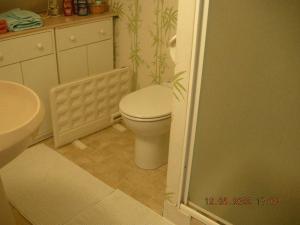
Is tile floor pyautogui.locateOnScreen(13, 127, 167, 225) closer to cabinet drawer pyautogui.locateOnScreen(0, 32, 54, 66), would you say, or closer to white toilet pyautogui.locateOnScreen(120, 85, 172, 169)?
white toilet pyautogui.locateOnScreen(120, 85, 172, 169)

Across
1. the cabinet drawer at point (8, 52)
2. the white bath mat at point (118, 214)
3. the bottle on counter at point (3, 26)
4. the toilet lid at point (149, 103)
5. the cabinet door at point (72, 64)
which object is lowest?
the white bath mat at point (118, 214)

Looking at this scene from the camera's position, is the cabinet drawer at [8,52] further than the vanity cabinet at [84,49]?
No

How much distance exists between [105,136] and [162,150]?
54 cm

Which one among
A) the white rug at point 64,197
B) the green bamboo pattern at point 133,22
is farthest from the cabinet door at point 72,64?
the white rug at point 64,197

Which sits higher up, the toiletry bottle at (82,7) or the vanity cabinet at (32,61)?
the toiletry bottle at (82,7)

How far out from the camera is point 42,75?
2.23 meters

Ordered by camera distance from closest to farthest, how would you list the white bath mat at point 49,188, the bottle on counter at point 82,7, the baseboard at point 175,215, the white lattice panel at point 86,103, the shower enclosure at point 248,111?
the shower enclosure at point 248,111 < the baseboard at point 175,215 < the white bath mat at point 49,188 < the white lattice panel at point 86,103 < the bottle on counter at point 82,7

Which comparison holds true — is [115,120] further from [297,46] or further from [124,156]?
[297,46]

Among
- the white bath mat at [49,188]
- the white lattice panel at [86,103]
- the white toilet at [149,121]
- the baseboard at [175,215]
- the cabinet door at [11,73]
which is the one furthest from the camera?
the white lattice panel at [86,103]

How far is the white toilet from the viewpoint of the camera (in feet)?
6.33

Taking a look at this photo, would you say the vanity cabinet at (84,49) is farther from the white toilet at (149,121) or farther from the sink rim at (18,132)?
the sink rim at (18,132)

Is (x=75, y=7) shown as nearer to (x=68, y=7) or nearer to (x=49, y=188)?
(x=68, y=7)

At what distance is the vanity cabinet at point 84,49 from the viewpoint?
7.45ft
